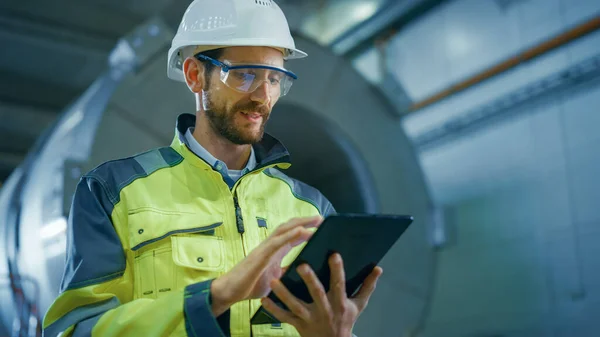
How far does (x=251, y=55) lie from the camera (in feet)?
5.49

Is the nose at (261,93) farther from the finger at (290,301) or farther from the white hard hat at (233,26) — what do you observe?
the finger at (290,301)

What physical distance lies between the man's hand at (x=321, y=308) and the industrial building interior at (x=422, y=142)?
173cm

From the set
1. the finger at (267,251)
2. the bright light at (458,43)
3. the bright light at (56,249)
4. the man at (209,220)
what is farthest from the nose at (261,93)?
the bright light at (458,43)

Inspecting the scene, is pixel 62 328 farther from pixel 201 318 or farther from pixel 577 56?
pixel 577 56

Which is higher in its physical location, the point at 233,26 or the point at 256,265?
the point at 233,26

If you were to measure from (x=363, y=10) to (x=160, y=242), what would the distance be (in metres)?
4.84

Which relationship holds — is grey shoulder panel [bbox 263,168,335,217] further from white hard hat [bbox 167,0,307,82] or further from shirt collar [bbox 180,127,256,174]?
white hard hat [bbox 167,0,307,82]

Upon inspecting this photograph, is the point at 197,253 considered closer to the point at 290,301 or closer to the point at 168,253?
the point at 168,253

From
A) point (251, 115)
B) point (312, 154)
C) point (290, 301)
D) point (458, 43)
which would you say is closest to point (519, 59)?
point (458, 43)

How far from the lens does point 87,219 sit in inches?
57.1

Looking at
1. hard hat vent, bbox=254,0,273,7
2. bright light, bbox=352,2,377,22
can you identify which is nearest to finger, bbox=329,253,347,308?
hard hat vent, bbox=254,0,273,7

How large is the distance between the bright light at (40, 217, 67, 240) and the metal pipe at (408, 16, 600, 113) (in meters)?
2.15

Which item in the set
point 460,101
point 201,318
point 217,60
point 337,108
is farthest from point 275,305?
point 460,101

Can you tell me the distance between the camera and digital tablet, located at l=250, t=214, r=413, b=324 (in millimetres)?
1230
